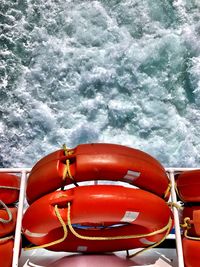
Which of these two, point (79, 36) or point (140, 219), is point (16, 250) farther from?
point (79, 36)

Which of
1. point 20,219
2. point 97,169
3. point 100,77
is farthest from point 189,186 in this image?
point 100,77

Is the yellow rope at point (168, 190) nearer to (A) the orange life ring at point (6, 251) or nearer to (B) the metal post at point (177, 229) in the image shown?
(B) the metal post at point (177, 229)

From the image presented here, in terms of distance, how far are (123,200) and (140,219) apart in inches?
4.9

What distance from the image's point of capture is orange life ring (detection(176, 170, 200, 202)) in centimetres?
200

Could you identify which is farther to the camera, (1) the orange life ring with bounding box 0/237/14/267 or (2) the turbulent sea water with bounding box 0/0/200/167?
(2) the turbulent sea water with bounding box 0/0/200/167

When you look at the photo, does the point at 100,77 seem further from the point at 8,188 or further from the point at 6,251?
the point at 6,251

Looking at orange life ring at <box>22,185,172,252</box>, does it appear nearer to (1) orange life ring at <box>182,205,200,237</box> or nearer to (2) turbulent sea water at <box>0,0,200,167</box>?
(1) orange life ring at <box>182,205,200,237</box>

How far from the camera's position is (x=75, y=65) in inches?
195

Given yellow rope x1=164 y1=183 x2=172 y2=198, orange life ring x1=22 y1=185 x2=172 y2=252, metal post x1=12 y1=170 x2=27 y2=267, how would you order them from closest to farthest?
1. orange life ring x1=22 y1=185 x2=172 y2=252
2. metal post x1=12 y1=170 x2=27 y2=267
3. yellow rope x1=164 y1=183 x2=172 y2=198

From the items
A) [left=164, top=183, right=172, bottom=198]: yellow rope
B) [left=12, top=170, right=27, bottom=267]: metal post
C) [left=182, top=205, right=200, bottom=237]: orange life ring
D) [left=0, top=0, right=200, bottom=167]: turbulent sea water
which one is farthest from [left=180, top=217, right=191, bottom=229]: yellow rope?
[left=0, top=0, right=200, bottom=167]: turbulent sea water

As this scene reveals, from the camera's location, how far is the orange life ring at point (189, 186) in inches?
78.7

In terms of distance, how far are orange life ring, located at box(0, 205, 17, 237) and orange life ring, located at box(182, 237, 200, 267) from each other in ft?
2.46

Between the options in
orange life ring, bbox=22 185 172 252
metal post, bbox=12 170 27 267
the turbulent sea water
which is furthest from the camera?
the turbulent sea water

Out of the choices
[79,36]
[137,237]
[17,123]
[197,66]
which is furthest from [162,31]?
[137,237]
